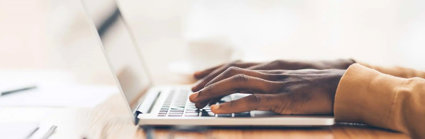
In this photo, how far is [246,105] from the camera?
0.67 m

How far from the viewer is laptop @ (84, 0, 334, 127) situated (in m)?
0.66

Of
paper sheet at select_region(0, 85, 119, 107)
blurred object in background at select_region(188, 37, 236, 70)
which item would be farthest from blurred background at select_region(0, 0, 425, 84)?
paper sheet at select_region(0, 85, 119, 107)

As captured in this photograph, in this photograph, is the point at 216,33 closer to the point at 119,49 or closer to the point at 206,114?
the point at 119,49

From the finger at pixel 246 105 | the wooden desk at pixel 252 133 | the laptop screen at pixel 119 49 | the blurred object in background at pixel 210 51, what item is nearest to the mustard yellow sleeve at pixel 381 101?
the wooden desk at pixel 252 133

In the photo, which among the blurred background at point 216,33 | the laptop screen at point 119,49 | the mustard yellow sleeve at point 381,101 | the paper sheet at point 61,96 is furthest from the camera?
the blurred background at point 216,33

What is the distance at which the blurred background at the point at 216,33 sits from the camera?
111 cm

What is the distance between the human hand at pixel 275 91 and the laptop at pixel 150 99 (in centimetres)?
2

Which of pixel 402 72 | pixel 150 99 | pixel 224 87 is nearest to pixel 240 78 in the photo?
pixel 224 87

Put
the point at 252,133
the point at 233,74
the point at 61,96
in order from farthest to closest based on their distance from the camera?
the point at 61,96, the point at 233,74, the point at 252,133

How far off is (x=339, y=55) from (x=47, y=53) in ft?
2.95

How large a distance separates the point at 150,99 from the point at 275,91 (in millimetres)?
260

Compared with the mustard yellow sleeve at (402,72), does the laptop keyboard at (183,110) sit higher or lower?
higher

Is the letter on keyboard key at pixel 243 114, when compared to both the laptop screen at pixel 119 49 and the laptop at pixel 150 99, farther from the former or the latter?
A: the laptop screen at pixel 119 49

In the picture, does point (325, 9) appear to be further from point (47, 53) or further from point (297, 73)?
point (47, 53)
